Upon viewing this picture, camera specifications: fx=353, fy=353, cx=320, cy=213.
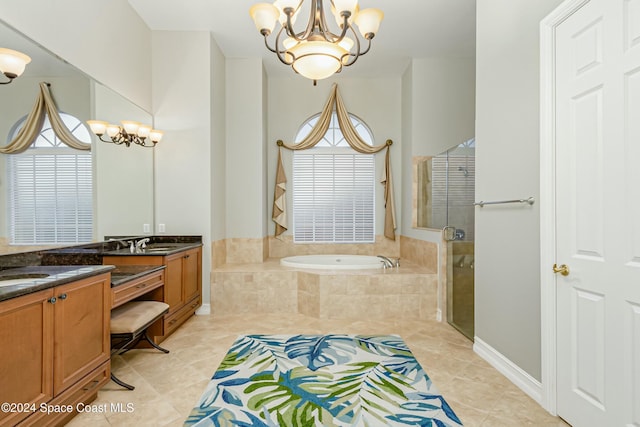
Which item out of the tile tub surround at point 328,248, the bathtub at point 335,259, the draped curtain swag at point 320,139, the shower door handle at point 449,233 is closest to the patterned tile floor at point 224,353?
the shower door handle at point 449,233

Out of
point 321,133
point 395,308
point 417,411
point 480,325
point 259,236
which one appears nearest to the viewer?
point 417,411

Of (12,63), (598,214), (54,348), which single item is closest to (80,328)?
(54,348)

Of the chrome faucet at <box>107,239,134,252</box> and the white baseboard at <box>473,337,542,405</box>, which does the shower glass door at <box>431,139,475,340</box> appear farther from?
the chrome faucet at <box>107,239,134,252</box>

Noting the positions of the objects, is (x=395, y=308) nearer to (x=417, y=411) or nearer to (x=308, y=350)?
(x=308, y=350)

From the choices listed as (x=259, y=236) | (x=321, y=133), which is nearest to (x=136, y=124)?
(x=259, y=236)

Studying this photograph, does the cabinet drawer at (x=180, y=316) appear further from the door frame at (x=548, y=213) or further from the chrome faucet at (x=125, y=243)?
the door frame at (x=548, y=213)

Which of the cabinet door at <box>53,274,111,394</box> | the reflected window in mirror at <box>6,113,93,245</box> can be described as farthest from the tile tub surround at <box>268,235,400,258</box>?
the cabinet door at <box>53,274,111,394</box>

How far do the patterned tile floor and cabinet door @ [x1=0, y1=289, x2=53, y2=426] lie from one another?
43 cm

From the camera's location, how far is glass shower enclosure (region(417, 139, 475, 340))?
338cm

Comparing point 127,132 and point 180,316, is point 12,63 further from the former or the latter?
point 180,316

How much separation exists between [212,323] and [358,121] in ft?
11.8

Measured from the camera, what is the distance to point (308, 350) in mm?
2980

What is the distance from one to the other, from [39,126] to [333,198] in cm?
375

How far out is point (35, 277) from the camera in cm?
195
